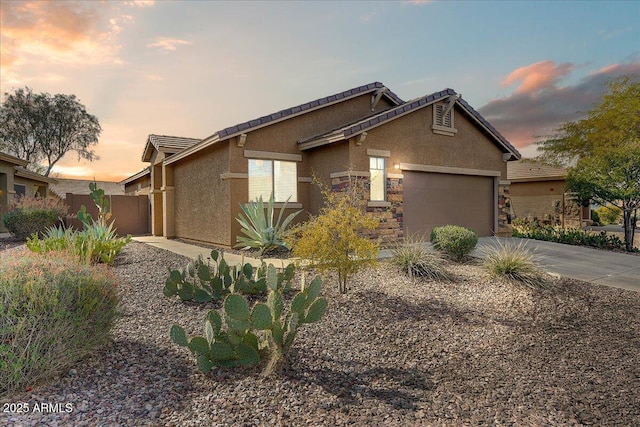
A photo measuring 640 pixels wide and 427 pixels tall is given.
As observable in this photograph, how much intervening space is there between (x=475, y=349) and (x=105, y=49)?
10797 mm

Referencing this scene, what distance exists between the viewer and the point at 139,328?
459 cm

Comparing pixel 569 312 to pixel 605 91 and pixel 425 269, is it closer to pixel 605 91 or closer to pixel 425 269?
pixel 425 269

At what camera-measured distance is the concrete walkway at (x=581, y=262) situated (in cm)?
834

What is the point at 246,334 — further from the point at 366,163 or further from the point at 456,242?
the point at 366,163

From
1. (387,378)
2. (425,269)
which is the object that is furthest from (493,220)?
(387,378)

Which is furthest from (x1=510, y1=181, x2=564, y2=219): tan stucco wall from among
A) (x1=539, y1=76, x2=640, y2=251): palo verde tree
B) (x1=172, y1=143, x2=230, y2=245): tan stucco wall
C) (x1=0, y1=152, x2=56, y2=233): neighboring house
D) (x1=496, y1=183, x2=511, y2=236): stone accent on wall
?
(x1=0, y1=152, x2=56, y2=233): neighboring house

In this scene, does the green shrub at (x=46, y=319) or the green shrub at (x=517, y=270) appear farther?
the green shrub at (x=517, y=270)

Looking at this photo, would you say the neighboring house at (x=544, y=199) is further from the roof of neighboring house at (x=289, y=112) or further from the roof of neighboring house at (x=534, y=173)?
the roof of neighboring house at (x=289, y=112)

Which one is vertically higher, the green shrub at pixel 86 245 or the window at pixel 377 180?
the window at pixel 377 180

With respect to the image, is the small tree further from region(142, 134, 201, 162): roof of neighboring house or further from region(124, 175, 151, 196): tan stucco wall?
region(124, 175, 151, 196): tan stucco wall

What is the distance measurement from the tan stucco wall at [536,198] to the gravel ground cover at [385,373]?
19415 mm

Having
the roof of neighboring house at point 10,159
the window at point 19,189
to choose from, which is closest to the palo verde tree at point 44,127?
the window at point 19,189

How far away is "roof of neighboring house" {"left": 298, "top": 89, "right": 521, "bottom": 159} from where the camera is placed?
1055 cm

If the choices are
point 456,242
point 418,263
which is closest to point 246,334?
point 418,263
